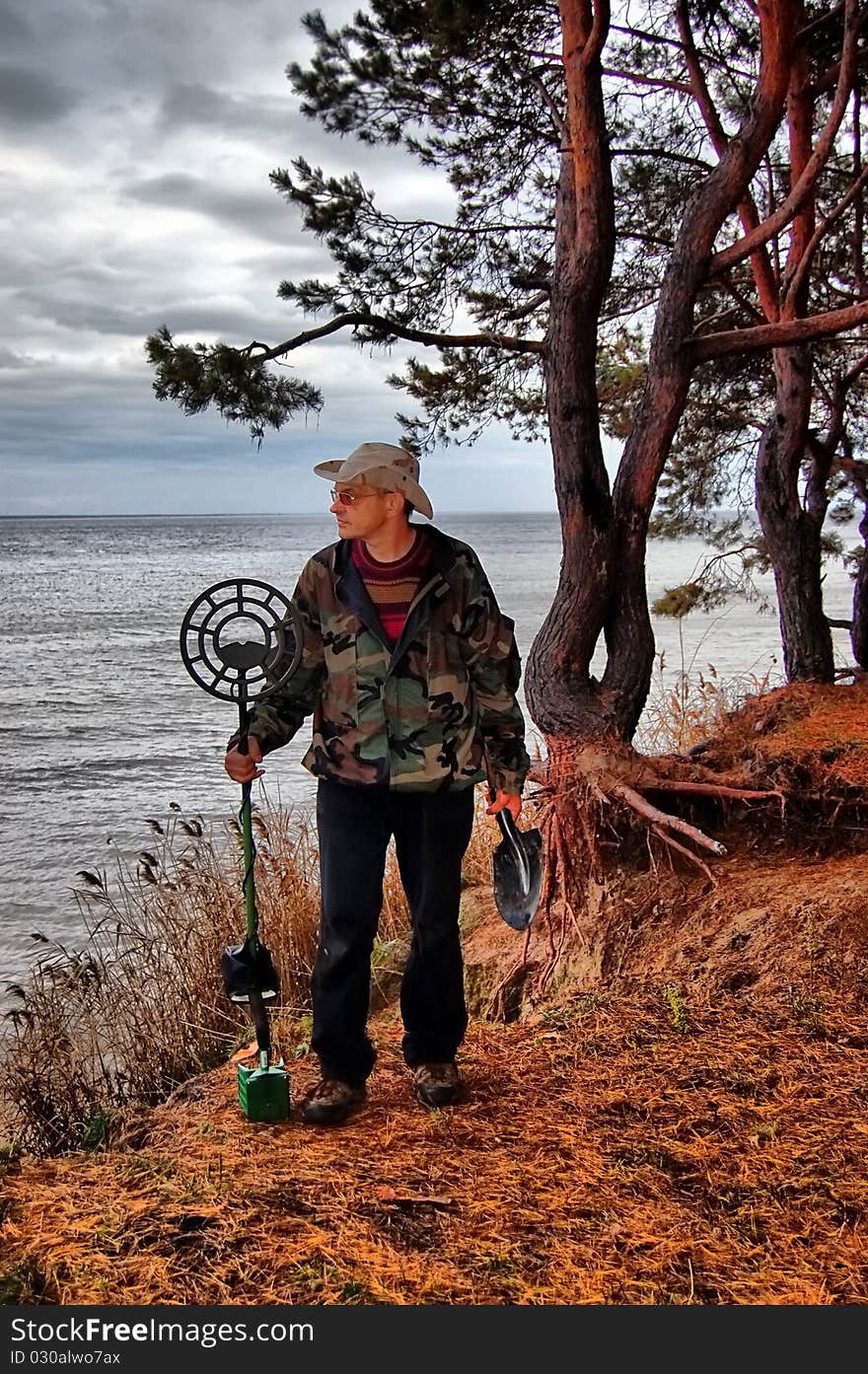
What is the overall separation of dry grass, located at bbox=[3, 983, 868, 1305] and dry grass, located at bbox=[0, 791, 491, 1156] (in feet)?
2.06

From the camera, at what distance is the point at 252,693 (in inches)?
115

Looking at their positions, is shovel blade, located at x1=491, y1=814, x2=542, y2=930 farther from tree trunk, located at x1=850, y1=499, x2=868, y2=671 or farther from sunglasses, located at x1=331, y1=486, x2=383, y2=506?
tree trunk, located at x1=850, y1=499, x2=868, y2=671

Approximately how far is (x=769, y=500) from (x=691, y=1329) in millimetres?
5057

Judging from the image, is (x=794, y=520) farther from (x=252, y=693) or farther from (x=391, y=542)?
(x=252, y=693)

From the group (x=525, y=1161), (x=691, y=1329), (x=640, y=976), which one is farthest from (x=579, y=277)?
(x=691, y=1329)

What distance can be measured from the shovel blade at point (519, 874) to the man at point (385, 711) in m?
0.29

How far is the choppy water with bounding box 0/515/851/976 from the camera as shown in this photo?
7738mm

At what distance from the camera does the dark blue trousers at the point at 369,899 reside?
9.41ft

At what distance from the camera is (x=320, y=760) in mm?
2877

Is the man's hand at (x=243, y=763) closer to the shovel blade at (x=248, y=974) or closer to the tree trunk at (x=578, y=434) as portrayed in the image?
the shovel blade at (x=248, y=974)

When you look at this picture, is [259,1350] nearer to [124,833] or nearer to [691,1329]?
[691,1329]

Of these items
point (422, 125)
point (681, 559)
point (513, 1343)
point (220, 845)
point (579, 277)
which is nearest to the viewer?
point (513, 1343)

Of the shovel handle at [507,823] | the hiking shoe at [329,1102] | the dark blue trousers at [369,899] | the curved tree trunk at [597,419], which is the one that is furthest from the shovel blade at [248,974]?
the curved tree trunk at [597,419]

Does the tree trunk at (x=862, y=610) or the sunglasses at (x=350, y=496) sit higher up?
the sunglasses at (x=350, y=496)
